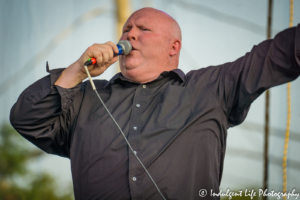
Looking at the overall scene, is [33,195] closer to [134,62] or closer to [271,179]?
[134,62]

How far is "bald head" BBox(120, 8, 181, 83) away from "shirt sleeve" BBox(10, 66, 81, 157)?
0.34 meters

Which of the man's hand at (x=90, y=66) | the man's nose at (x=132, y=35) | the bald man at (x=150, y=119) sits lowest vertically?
the bald man at (x=150, y=119)

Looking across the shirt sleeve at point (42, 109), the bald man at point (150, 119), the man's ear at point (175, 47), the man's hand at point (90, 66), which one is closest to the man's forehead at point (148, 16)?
the man's ear at point (175, 47)

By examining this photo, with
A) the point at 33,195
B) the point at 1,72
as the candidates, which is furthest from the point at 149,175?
the point at 1,72

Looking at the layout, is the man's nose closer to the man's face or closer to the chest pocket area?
the man's face

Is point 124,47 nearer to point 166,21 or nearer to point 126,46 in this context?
point 126,46

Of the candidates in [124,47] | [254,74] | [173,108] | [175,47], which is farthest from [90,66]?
[254,74]

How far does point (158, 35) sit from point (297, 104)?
0.99 meters

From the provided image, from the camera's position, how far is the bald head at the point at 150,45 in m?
1.73

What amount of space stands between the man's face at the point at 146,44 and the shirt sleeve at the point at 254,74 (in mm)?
301

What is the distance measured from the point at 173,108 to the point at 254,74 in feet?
1.25

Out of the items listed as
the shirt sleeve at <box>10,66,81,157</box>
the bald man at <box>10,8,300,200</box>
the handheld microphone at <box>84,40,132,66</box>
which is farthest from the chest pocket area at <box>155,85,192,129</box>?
the shirt sleeve at <box>10,66,81,157</box>

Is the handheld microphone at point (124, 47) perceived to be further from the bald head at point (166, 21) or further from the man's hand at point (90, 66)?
the bald head at point (166, 21)

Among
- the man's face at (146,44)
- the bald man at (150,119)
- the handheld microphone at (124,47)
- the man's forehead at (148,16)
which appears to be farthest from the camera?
the man's forehead at (148,16)
